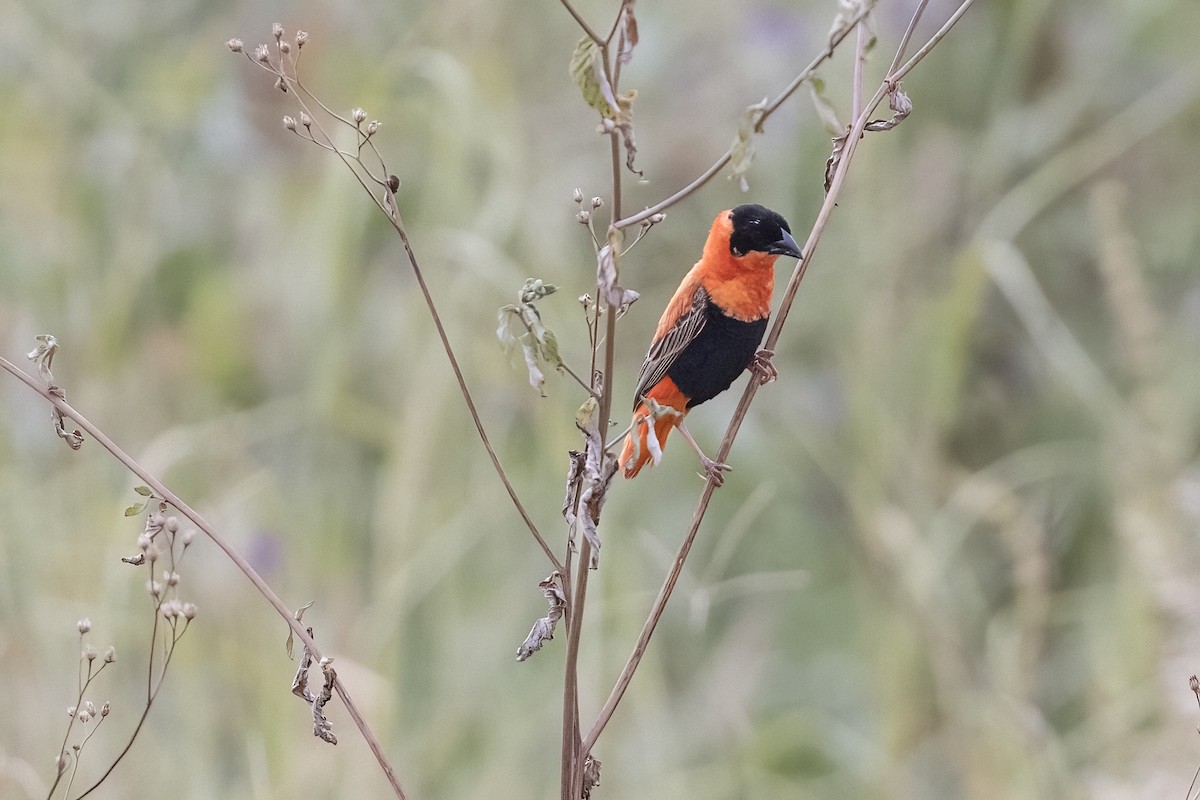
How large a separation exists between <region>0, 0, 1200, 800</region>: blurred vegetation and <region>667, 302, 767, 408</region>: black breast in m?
0.56

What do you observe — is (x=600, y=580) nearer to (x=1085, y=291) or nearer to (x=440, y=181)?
(x=440, y=181)

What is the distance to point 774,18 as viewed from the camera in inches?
142

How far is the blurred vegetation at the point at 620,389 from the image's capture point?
2.65m

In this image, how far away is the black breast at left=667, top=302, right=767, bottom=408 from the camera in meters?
1.70

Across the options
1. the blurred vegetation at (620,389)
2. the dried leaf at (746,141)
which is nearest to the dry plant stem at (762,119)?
the dried leaf at (746,141)

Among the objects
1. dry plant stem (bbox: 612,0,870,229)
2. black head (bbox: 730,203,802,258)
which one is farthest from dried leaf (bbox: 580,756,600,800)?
black head (bbox: 730,203,802,258)

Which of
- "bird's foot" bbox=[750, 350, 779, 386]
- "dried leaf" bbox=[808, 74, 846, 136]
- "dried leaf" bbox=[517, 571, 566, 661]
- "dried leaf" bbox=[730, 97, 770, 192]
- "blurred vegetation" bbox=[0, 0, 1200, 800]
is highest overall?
"blurred vegetation" bbox=[0, 0, 1200, 800]

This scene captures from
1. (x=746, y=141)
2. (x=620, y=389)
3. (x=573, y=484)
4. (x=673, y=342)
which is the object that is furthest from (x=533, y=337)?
(x=620, y=389)

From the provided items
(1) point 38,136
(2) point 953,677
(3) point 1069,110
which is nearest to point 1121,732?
(2) point 953,677

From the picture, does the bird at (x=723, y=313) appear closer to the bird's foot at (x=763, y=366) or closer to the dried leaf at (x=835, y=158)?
the bird's foot at (x=763, y=366)

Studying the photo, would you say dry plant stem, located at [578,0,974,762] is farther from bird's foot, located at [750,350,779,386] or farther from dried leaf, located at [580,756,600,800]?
bird's foot, located at [750,350,779,386]

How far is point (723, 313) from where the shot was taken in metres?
1.72

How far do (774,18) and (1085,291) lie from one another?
1.33 meters

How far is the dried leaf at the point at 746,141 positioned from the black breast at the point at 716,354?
833 millimetres
